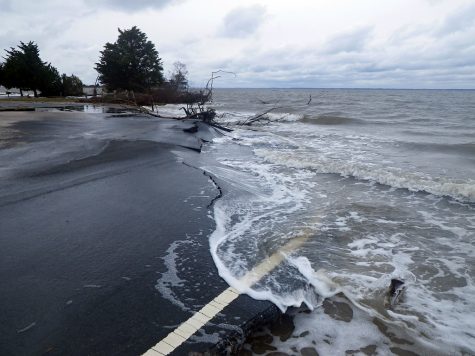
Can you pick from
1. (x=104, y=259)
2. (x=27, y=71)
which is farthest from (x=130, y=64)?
(x=104, y=259)

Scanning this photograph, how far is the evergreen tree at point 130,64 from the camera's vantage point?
41.6 metres

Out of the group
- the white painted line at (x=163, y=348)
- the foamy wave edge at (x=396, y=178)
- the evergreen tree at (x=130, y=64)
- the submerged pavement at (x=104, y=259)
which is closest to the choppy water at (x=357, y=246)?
the foamy wave edge at (x=396, y=178)

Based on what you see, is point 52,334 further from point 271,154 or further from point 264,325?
point 271,154

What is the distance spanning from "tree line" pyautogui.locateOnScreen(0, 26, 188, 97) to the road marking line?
41607 millimetres

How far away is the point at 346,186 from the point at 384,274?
168 inches

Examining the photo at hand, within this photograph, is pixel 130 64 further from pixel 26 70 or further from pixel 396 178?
pixel 396 178

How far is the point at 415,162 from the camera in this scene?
1158 cm

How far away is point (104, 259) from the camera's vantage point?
3.82 meters

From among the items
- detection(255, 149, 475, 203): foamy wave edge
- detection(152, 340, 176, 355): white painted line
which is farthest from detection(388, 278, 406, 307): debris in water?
detection(255, 149, 475, 203): foamy wave edge

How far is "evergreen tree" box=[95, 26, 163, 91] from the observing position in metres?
41.6

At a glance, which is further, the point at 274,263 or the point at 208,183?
the point at 208,183

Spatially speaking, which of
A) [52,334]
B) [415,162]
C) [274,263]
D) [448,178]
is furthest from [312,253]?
[415,162]

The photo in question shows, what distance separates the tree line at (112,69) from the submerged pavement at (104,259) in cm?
3708

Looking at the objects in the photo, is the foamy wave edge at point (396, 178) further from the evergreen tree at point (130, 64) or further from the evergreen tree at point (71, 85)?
the evergreen tree at point (71, 85)
